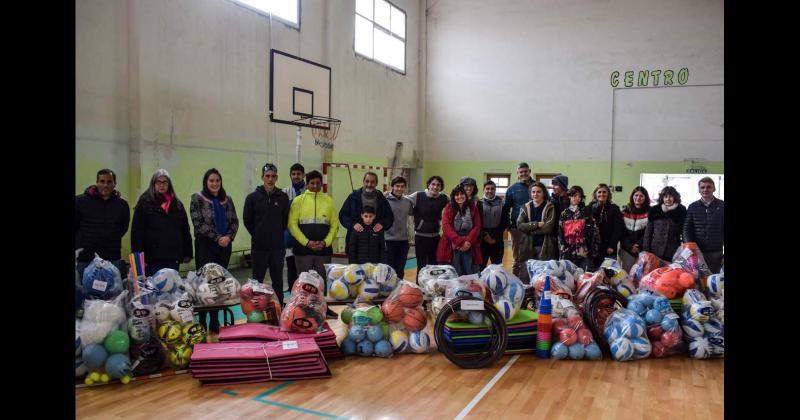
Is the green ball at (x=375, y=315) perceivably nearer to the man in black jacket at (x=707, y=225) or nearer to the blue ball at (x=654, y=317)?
the blue ball at (x=654, y=317)

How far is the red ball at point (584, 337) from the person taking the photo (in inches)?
185

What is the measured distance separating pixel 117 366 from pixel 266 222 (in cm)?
202

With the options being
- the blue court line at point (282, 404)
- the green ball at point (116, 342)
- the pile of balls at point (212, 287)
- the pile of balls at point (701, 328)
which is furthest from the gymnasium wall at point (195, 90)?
the pile of balls at point (701, 328)

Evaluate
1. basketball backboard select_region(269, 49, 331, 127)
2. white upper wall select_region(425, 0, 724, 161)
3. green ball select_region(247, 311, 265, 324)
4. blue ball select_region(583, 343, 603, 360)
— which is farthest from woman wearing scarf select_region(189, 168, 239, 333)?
white upper wall select_region(425, 0, 724, 161)

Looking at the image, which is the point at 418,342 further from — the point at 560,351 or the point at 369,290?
the point at 560,351

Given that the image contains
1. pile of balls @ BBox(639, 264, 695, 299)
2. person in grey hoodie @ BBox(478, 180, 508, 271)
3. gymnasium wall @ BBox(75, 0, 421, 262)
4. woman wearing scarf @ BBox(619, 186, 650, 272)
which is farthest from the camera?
gymnasium wall @ BBox(75, 0, 421, 262)

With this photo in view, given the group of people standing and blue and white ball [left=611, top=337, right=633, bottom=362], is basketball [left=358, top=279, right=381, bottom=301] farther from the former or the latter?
blue and white ball [left=611, top=337, right=633, bottom=362]

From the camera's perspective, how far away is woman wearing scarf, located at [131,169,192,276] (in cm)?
502

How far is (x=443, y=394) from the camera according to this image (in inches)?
153

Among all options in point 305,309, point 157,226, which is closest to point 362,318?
point 305,309

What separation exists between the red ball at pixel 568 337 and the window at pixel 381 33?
9272 mm

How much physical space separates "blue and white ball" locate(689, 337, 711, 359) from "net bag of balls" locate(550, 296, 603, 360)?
0.78m
